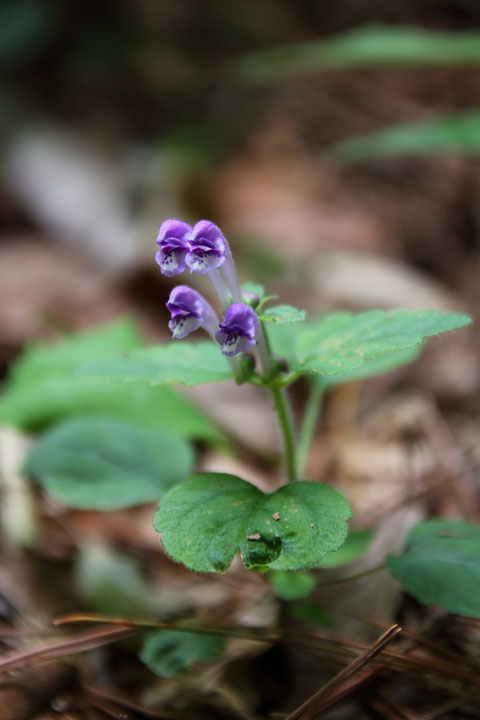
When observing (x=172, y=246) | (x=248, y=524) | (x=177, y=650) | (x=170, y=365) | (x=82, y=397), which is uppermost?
(x=82, y=397)

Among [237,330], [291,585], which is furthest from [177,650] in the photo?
[237,330]

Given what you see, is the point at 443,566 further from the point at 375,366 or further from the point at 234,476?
the point at 375,366

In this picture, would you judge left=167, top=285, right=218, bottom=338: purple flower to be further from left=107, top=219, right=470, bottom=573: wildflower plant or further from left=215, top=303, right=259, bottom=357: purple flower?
left=215, top=303, right=259, bottom=357: purple flower

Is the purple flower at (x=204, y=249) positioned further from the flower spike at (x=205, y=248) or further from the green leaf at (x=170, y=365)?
the green leaf at (x=170, y=365)

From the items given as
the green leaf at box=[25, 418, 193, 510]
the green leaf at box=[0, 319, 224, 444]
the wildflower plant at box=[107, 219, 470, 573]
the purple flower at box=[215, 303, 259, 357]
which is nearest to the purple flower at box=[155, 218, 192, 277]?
the wildflower plant at box=[107, 219, 470, 573]

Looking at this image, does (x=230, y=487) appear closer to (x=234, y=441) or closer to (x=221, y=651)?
(x=221, y=651)

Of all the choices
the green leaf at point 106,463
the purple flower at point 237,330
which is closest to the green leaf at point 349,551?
the green leaf at point 106,463
